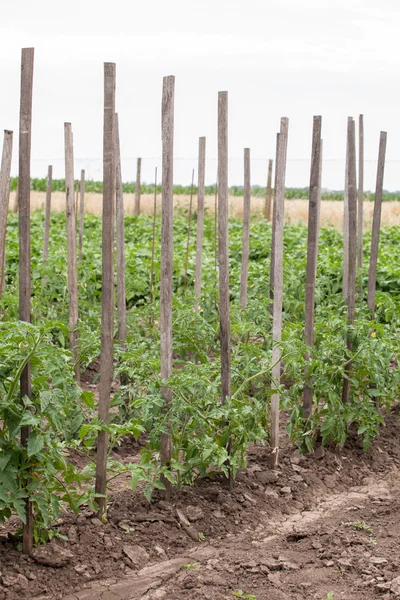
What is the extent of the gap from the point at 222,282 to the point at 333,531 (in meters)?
1.63

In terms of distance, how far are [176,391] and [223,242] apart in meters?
0.99

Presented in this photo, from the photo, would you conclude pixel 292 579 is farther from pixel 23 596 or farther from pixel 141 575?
pixel 23 596

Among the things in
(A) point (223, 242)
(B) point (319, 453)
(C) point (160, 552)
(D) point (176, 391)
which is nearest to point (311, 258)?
(A) point (223, 242)

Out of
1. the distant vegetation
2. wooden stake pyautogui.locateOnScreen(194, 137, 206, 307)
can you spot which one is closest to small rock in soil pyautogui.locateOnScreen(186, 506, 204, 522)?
wooden stake pyautogui.locateOnScreen(194, 137, 206, 307)

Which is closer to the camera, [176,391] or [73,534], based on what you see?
[73,534]

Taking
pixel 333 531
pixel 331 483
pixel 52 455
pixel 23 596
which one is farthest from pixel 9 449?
pixel 331 483

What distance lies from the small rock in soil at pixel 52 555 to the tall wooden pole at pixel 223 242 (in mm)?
1394

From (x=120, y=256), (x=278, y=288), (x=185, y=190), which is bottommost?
(x=278, y=288)

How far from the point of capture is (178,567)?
4094 mm

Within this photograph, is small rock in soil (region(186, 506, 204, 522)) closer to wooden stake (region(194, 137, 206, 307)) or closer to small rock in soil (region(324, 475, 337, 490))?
small rock in soil (region(324, 475, 337, 490))

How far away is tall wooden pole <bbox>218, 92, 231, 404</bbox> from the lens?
486cm

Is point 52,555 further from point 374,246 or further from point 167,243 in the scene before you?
point 374,246

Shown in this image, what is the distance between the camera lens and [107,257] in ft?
13.6

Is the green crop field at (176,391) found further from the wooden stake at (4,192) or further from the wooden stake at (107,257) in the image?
the wooden stake at (4,192)
